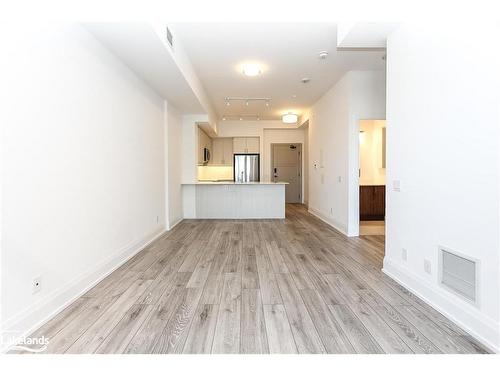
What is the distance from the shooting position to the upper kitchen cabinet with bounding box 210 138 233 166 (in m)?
9.15

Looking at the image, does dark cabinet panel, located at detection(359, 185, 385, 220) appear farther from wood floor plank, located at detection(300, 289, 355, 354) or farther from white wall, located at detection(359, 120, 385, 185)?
wood floor plank, located at detection(300, 289, 355, 354)

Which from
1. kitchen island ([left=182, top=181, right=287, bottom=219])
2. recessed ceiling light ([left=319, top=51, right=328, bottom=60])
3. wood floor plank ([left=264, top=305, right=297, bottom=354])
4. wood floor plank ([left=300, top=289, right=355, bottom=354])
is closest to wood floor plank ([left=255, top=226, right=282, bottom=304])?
wood floor plank ([left=264, top=305, right=297, bottom=354])

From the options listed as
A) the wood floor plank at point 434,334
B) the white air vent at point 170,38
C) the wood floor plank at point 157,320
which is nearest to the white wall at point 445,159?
the wood floor plank at point 434,334

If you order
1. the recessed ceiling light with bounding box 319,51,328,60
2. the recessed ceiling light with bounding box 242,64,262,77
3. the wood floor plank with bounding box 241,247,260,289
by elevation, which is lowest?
the wood floor plank with bounding box 241,247,260,289

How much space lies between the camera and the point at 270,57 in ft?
13.4

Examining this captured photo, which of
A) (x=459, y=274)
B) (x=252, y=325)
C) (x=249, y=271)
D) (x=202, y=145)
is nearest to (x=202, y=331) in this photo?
(x=252, y=325)

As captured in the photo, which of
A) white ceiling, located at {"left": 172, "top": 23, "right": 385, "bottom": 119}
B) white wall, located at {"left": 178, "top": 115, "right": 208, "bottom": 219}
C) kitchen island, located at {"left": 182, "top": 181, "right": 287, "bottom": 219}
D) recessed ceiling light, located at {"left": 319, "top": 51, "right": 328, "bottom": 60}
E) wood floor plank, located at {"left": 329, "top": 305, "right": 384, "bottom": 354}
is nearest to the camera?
wood floor plank, located at {"left": 329, "top": 305, "right": 384, "bottom": 354}

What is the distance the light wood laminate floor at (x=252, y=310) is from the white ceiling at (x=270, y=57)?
2.88 metres

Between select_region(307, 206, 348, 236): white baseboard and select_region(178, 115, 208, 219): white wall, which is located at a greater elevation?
select_region(178, 115, 208, 219): white wall

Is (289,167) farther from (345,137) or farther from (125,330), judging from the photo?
(125,330)

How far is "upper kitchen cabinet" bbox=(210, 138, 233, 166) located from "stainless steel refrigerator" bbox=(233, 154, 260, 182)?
0.30m

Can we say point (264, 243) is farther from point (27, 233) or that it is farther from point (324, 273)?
point (27, 233)

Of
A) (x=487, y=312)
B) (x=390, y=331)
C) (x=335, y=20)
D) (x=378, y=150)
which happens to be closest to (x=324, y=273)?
(x=390, y=331)

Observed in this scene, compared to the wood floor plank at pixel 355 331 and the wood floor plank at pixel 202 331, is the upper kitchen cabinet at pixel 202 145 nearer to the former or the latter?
the wood floor plank at pixel 202 331
